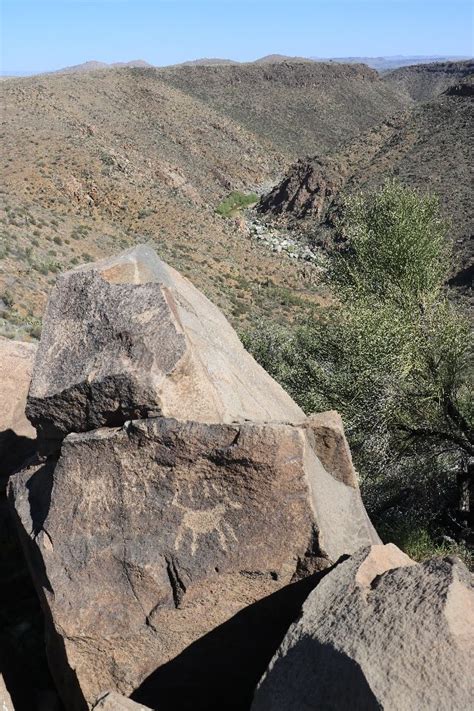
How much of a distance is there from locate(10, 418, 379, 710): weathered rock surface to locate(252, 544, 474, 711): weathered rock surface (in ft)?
2.85

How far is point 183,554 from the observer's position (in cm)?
598

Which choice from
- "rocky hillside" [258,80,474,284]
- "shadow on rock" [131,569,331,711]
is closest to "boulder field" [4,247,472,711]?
"shadow on rock" [131,569,331,711]

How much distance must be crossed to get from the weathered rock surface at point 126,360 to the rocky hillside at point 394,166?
5528 cm

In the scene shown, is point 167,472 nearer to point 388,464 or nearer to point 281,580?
point 281,580

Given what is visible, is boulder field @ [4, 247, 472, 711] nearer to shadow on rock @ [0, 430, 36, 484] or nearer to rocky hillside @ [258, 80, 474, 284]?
shadow on rock @ [0, 430, 36, 484]

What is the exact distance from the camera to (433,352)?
42.8ft

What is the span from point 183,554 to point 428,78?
668 ft

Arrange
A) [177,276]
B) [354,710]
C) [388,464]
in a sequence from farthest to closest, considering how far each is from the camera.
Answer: [388,464], [177,276], [354,710]

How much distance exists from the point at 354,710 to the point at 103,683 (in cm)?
292

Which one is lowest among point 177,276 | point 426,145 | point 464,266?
point 464,266

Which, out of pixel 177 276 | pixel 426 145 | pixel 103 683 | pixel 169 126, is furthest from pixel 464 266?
pixel 169 126

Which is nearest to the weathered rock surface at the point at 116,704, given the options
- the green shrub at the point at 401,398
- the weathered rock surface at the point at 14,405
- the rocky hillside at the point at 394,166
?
the weathered rock surface at the point at 14,405

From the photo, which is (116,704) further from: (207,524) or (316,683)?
(316,683)

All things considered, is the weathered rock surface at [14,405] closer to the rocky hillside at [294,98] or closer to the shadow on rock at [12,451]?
the shadow on rock at [12,451]
